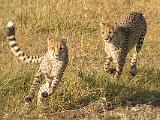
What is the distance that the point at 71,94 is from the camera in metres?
5.50

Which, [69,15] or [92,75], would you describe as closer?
[92,75]

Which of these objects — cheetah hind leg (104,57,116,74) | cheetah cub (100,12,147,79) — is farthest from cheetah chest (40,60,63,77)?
cheetah hind leg (104,57,116,74)

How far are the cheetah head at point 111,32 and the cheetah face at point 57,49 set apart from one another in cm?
113

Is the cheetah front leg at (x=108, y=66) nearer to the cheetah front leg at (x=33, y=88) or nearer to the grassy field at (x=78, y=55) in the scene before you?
the grassy field at (x=78, y=55)

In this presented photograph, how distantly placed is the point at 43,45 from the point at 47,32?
0.50 m

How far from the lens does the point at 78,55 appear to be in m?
7.25

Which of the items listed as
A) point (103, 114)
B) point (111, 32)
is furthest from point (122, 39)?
point (103, 114)

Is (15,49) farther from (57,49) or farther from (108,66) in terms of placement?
(108,66)

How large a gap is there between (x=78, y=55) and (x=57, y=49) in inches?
78.2

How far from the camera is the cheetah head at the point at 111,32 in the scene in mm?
6395

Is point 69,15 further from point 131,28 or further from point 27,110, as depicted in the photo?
point 27,110

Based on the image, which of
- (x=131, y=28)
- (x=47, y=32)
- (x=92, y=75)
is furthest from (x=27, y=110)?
(x=47, y=32)

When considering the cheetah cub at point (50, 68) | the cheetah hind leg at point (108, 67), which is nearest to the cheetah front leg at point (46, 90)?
the cheetah cub at point (50, 68)

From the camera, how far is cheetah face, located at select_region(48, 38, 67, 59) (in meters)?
5.28
